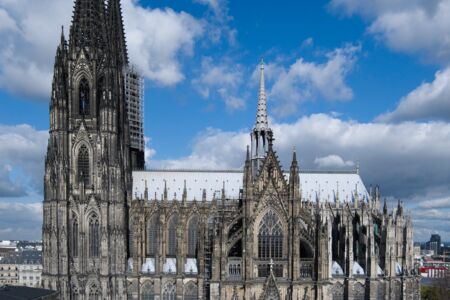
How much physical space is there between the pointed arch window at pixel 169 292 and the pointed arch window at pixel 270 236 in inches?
522

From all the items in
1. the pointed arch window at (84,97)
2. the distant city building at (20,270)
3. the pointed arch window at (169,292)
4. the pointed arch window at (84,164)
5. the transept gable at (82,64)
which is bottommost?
the distant city building at (20,270)

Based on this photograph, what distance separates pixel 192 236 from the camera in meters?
67.1

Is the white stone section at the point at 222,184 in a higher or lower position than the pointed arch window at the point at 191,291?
higher

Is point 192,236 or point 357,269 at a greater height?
point 192,236

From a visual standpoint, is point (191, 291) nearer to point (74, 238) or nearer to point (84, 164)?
point (74, 238)

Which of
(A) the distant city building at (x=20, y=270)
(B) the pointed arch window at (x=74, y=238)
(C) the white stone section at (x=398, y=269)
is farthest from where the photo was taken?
(A) the distant city building at (x=20, y=270)

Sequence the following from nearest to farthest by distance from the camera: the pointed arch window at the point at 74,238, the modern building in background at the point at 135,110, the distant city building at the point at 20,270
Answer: the pointed arch window at the point at 74,238 < the modern building in background at the point at 135,110 < the distant city building at the point at 20,270

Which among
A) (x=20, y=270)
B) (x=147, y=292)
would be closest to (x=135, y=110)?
(x=147, y=292)

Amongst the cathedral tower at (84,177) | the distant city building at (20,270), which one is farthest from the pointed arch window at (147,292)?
the distant city building at (20,270)

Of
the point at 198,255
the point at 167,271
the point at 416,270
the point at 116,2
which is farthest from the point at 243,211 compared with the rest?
the point at 116,2

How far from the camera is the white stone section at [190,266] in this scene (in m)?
63.8

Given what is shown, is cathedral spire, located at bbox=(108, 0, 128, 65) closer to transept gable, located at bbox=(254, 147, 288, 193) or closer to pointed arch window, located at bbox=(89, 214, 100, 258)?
pointed arch window, located at bbox=(89, 214, 100, 258)

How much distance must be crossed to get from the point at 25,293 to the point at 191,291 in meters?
20.8

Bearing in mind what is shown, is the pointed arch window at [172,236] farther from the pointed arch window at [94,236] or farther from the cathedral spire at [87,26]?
the cathedral spire at [87,26]
